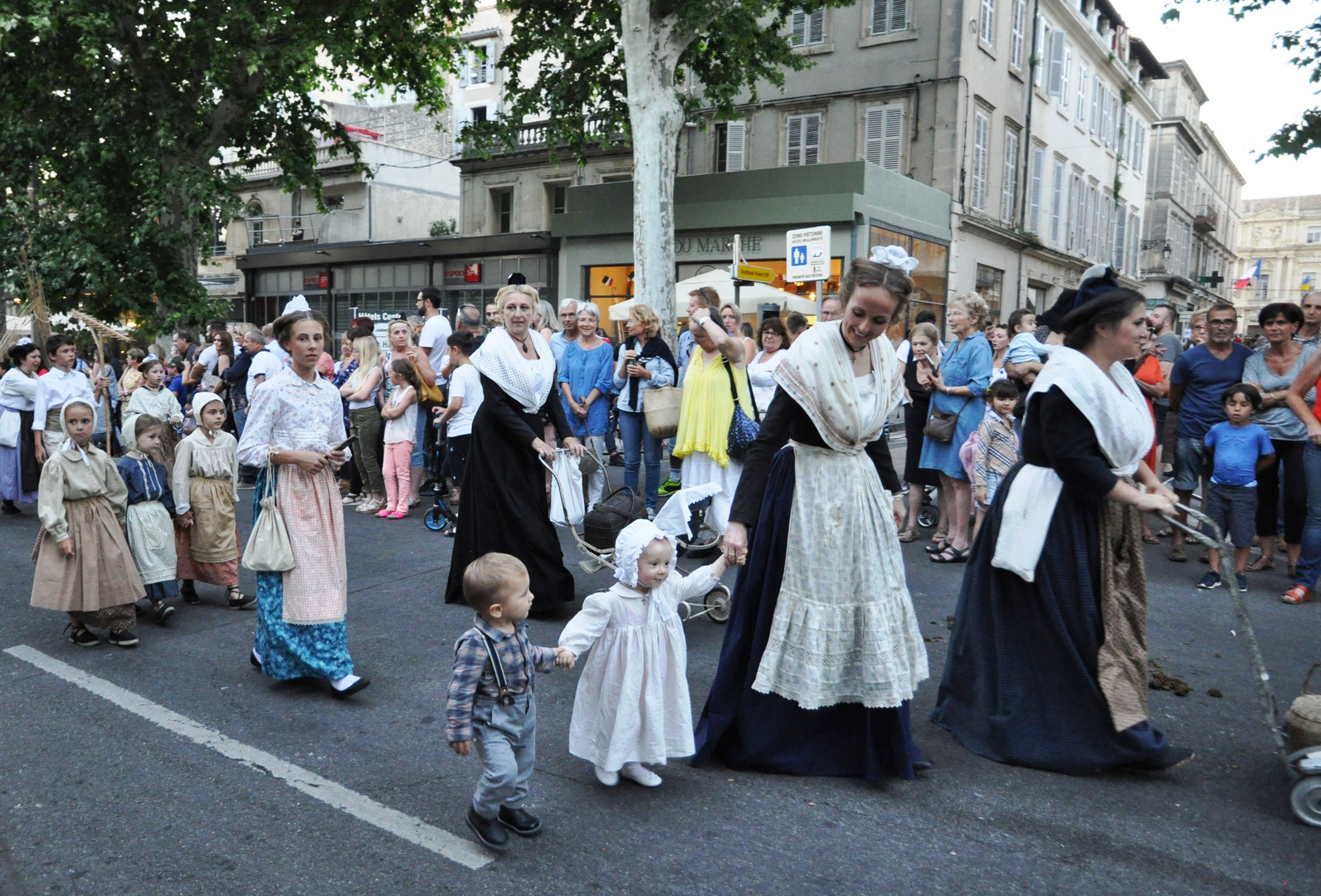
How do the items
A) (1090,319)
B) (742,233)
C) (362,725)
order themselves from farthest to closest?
1. (742,233)
2. (362,725)
3. (1090,319)

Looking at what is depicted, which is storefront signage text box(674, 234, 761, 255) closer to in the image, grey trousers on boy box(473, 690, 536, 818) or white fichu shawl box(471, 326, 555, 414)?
white fichu shawl box(471, 326, 555, 414)

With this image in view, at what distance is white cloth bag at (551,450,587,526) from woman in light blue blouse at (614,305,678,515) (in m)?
1.64

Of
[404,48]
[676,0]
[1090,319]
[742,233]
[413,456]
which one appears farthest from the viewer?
[742,233]

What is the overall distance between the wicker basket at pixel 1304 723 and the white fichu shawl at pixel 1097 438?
38.6 inches

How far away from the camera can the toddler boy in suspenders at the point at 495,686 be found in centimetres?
311

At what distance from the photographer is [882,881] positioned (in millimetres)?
3012

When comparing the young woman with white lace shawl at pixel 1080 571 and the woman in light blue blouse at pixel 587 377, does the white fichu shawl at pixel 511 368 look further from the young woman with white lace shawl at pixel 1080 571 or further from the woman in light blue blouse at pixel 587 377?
the woman in light blue blouse at pixel 587 377

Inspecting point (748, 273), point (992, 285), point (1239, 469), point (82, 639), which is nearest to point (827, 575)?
point (82, 639)

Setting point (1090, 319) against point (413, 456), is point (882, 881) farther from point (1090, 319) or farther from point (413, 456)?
point (413, 456)

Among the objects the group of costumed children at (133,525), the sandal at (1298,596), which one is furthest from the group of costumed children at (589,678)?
the sandal at (1298,596)

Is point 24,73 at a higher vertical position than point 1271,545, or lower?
higher

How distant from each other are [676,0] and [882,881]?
15.2 meters

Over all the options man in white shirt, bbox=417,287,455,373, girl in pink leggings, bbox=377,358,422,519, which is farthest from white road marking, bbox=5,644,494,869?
man in white shirt, bbox=417,287,455,373

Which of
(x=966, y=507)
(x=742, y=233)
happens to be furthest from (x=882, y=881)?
(x=742, y=233)
